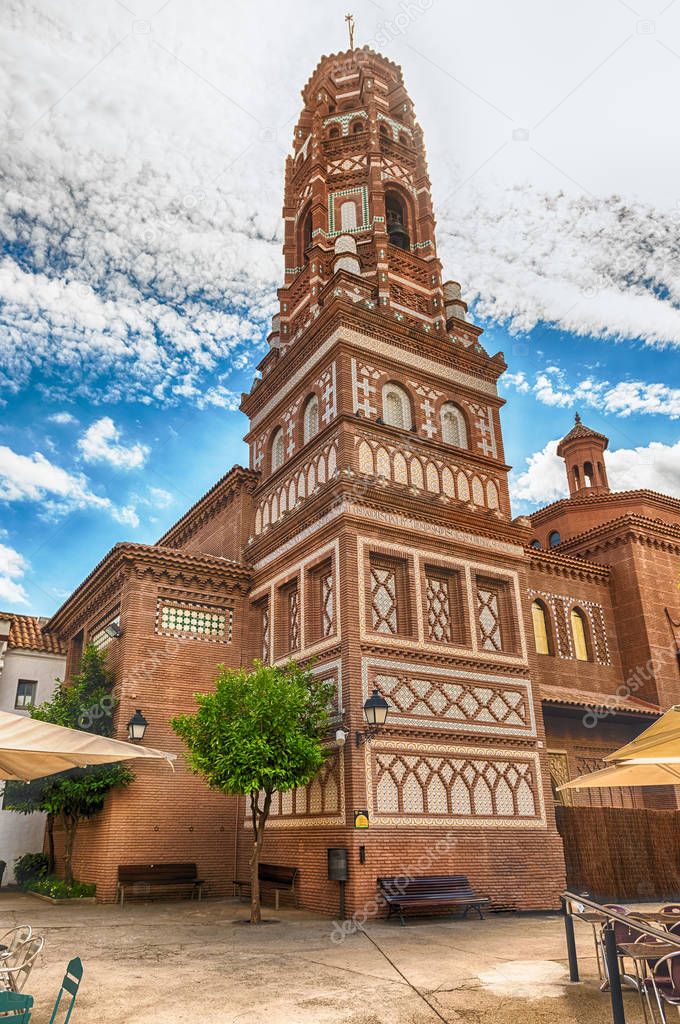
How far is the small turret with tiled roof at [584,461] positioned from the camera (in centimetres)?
2891

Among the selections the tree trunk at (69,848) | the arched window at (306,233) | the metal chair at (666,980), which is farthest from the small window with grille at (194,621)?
the metal chair at (666,980)

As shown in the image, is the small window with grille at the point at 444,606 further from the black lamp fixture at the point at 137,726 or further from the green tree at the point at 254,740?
the black lamp fixture at the point at 137,726

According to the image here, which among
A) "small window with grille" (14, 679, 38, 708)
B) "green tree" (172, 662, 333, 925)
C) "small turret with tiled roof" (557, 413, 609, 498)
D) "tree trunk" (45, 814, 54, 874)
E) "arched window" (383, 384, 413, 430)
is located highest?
"small turret with tiled roof" (557, 413, 609, 498)

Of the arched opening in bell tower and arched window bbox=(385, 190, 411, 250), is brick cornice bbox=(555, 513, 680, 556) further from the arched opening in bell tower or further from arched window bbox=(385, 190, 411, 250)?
the arched opening in bell tower

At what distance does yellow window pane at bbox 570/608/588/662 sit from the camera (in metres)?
21.0

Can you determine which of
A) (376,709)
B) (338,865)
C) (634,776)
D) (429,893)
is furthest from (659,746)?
(429,893)

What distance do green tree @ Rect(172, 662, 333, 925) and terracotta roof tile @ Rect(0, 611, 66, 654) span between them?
36.7 feet

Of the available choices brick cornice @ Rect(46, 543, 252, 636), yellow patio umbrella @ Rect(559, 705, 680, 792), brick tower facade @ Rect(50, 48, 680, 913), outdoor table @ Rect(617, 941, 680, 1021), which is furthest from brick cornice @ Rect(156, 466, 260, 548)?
outdoor table @ Rect(617, 941, 680, 1021)

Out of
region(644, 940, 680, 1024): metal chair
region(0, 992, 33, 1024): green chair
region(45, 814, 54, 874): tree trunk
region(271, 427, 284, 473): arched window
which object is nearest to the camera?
region(0, 992, 33, 1024): green chair

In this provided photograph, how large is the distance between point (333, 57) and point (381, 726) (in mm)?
21294

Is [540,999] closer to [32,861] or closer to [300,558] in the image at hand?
[300,558]

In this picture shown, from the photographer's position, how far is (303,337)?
60.4ft

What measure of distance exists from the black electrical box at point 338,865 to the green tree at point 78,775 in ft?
16.6

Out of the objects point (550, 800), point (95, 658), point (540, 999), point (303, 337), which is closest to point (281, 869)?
point (550, 800)
